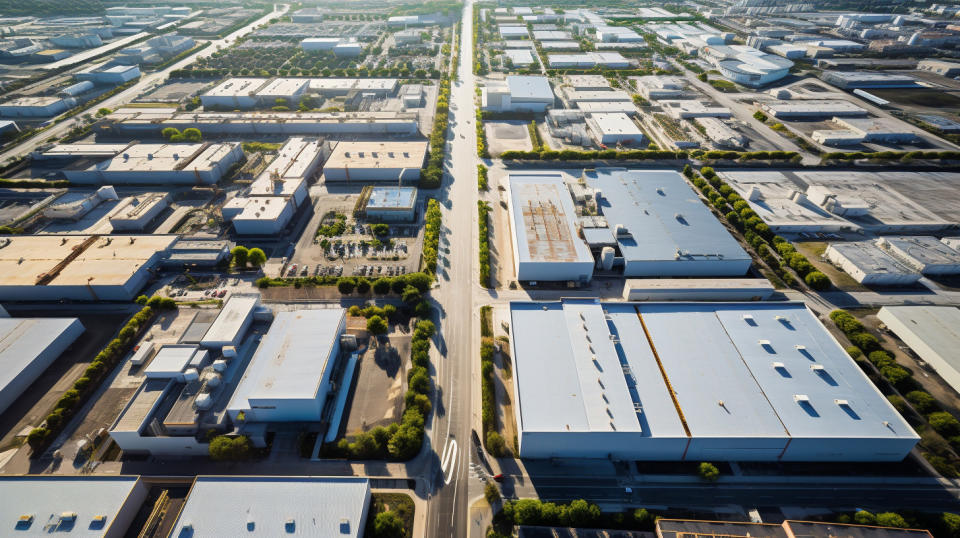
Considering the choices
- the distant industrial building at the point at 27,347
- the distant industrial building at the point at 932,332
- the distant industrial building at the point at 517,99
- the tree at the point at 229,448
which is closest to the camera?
the tree at the point at 229,448

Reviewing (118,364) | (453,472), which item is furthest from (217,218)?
(453,472)

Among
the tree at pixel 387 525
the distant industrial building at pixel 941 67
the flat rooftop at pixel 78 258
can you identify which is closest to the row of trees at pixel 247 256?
the flat rooftop at pixel 78 258

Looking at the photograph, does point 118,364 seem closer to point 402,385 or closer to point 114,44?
point 402,385

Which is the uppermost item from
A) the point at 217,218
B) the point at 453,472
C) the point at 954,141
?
the point at 954,141

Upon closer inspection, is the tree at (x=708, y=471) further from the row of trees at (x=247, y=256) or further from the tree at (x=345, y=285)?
the row of trees at (x=247, y=256)

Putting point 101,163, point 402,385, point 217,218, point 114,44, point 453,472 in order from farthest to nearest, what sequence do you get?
point 114,44 → point 101,163 → point 217,218 → point 402,385 → point 453,472

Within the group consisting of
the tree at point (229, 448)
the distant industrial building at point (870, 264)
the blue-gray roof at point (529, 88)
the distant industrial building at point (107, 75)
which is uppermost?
the blue-gray roof at point (529, 88)

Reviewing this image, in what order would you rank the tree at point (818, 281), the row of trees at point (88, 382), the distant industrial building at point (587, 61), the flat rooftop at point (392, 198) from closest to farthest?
the row of trees at point (88, 382) < the tree at point (818, 281) < the flat rooftop at point (392, 198) < the distant industrial building at point (587, 61)

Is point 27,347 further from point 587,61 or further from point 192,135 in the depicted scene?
point 587,61
